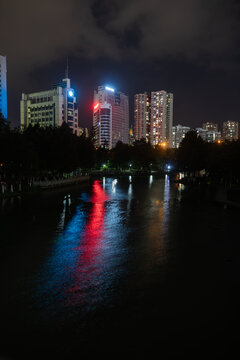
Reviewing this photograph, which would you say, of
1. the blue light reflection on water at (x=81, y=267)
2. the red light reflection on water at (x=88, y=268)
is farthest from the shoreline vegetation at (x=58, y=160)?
the red light reflection on water at (x=88, y=268)

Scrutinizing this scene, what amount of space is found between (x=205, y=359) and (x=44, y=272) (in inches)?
202

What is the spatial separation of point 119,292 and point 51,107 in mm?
A: 161323

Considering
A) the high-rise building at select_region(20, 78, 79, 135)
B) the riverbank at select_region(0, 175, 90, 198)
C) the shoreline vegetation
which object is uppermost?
the high-rise building at select_region(20, 78, 79, 135)

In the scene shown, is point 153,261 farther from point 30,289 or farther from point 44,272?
point 30,289

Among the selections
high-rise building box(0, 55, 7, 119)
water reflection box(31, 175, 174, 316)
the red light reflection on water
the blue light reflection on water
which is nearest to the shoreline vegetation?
water reflection box(31, 175, 174, 316)

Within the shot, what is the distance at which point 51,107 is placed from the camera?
15850 centimetres

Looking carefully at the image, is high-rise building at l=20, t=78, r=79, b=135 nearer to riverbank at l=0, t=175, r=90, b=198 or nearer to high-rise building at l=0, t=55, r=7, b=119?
high-rise building at l=0, t=55, r=7, b=119

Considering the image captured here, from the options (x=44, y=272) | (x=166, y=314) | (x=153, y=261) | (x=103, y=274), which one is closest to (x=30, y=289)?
(x=44, y=272)

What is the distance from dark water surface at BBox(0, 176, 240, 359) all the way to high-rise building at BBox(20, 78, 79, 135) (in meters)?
146

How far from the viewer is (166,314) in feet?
20.0

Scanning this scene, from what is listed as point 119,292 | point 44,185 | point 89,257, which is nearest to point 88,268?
point 89,257

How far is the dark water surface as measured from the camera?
5113 mm

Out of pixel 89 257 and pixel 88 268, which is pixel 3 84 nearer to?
pixel 89 257

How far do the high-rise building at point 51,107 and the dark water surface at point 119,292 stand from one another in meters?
146
